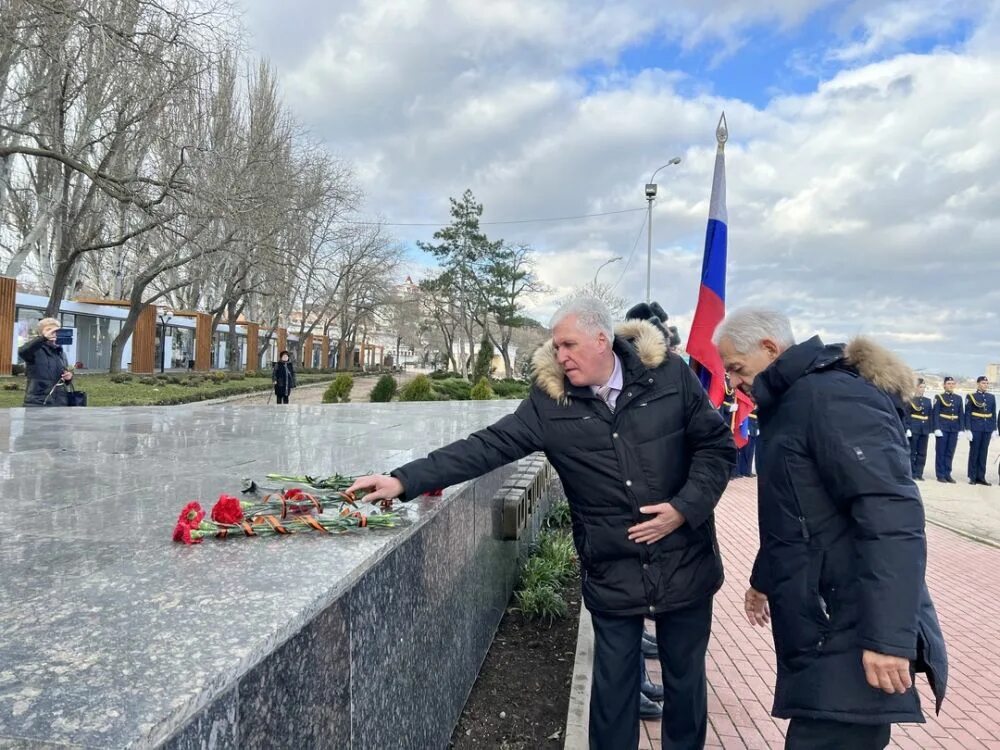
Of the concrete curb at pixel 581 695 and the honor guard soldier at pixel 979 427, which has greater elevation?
the honor guard soldier at pixel 979 427

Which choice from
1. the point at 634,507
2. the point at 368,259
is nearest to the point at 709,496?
the point at 634,507

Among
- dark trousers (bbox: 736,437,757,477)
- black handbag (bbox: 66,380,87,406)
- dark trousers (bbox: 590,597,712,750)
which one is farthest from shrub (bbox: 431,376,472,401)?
dark trousers (bbox: 590,597,712,750)

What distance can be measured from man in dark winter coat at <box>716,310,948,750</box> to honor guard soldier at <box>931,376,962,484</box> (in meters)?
12.3

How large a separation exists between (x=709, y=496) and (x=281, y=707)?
1.42 metres

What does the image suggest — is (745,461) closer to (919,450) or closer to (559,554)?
(919,450)

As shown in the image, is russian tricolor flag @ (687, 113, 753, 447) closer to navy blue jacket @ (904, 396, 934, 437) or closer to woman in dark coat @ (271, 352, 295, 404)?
navy blue jacket @ (904, 396, 934, 437)

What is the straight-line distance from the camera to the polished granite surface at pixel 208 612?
108 centimetres

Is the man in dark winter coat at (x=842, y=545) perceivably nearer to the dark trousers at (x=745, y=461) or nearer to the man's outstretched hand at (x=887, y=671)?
the man's outstretched hand at (x=887, y=671)

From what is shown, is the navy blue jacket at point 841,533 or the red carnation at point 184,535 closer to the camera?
the navy blue jacket at point 841,533

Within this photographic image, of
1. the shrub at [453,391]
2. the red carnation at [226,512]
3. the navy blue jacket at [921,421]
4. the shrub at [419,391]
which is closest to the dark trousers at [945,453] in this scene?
the navy blue jacket at [921,421]

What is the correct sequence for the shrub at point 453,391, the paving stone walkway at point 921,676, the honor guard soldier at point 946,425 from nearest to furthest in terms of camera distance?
the paving stone walkway at point 921,676
the honor guard soldier at point 946,425
the shrub at point 453,391

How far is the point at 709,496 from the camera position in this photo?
7.02 ft

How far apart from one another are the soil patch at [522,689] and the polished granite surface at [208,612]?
0.15m

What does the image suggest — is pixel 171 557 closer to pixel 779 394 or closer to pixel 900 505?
pixel 779 394
